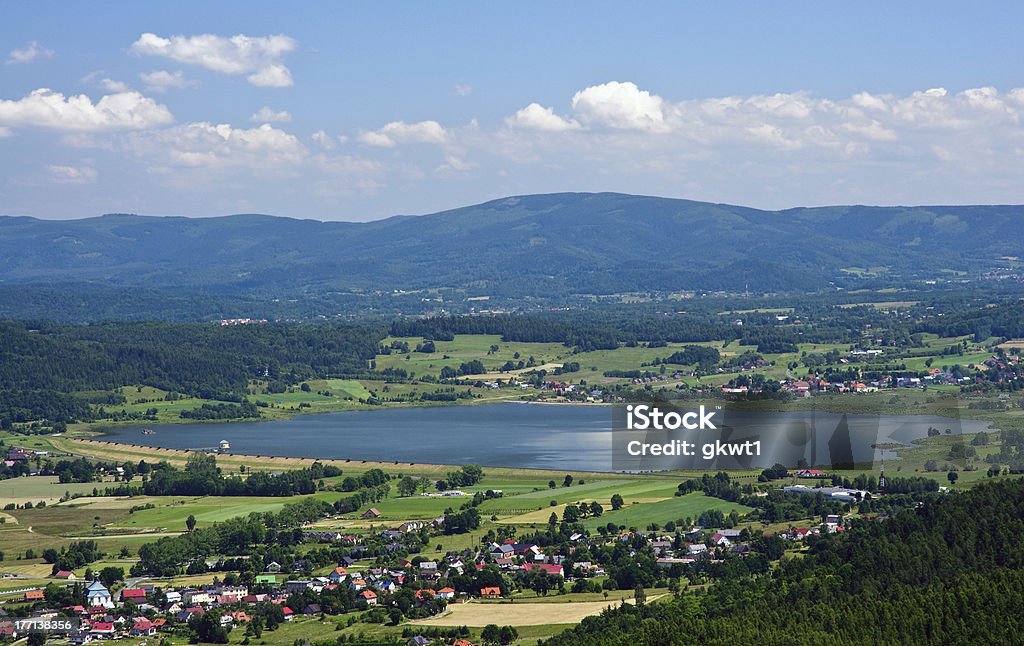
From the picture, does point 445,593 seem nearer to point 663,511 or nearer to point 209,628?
point 209,628

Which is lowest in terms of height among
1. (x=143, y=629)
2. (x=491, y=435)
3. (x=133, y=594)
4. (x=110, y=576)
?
(x=143, y=629)

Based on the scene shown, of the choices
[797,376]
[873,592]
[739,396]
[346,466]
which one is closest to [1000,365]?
[797,376]

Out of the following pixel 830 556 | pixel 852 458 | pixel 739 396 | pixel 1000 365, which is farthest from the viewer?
pixel 1000 365

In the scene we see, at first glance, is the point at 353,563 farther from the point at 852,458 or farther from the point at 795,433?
the point at 795,433

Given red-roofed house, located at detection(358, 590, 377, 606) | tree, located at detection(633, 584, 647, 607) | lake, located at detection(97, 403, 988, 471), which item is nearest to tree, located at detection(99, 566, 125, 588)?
red-roofed house, located at detection(358, 590, 377, 606)

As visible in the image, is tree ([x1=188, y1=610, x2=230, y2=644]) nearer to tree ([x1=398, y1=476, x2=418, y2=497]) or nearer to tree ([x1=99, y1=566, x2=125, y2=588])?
tree ([x1=99, y1=566, x2=125, y2=588])

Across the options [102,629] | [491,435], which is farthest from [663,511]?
[491,435]
